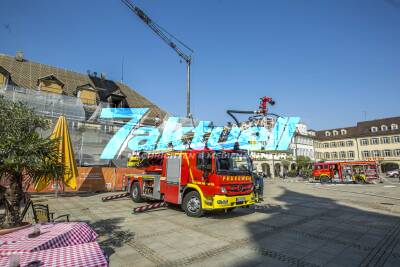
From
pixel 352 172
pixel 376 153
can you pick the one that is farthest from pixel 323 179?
pixel 376 153

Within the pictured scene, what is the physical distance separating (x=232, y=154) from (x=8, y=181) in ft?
23.6

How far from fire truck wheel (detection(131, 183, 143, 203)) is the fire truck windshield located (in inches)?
223

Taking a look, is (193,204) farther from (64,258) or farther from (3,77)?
(3,77)

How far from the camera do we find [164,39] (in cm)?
3291

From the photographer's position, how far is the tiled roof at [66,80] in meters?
25.0

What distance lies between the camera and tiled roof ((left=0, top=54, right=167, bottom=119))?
24989 mm

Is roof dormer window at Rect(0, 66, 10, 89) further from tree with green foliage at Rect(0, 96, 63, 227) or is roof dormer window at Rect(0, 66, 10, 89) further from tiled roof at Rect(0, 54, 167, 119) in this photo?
tree with green foliage at Rect(0, 96, 63, 227)

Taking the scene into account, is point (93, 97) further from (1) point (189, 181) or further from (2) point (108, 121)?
(1) point (189, 181)

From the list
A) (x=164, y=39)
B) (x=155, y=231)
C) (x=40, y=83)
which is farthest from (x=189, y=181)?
(x=164, y=39)

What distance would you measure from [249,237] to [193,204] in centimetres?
320

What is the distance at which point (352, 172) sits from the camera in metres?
30.7

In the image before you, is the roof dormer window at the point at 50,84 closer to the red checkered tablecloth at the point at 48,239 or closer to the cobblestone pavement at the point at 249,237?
the cobblestone pavement at the point at 249,237

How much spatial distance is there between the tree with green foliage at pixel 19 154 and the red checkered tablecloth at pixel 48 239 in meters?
1.27

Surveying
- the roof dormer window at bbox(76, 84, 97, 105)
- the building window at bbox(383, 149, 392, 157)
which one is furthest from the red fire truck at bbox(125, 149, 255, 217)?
the building window at bbox(383, 149, 392, 157)
